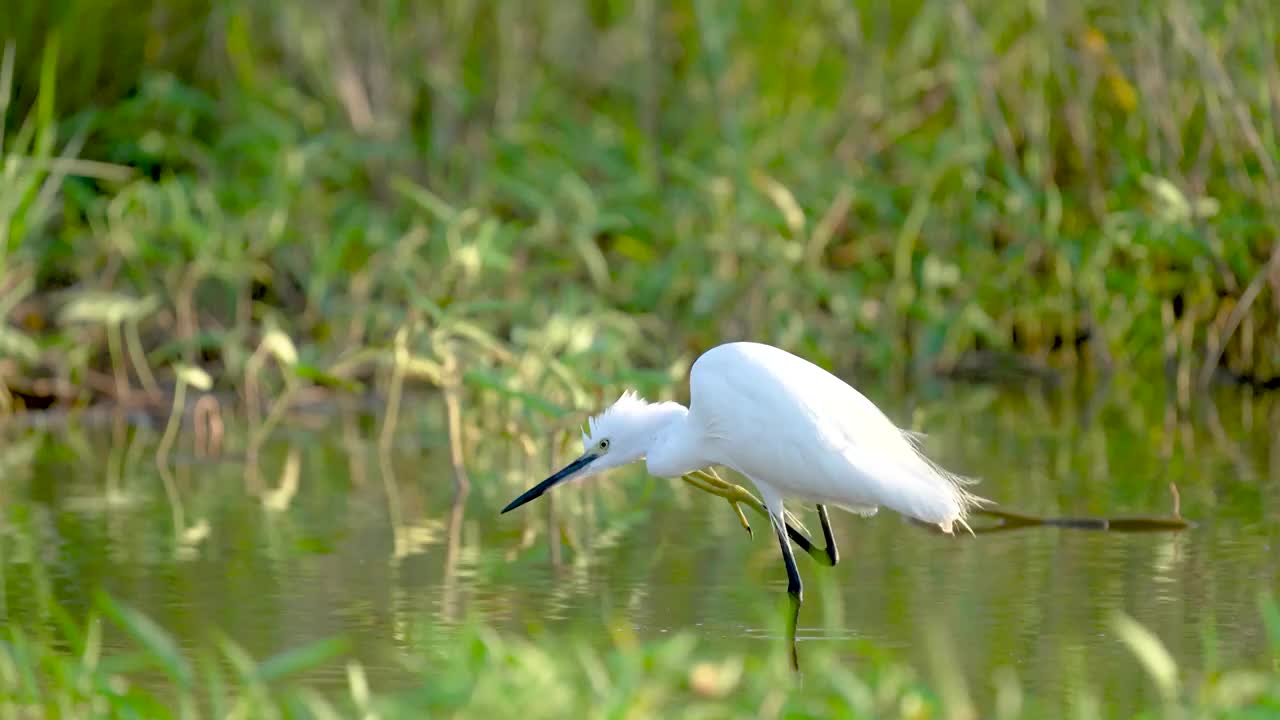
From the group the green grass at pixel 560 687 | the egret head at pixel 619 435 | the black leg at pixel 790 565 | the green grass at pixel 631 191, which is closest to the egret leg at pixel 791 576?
the black leg at pixel 790 565

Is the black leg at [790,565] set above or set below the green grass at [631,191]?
below

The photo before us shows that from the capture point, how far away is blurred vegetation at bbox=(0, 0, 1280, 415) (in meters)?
8.18

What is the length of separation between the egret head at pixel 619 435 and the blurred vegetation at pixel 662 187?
2.39 metres

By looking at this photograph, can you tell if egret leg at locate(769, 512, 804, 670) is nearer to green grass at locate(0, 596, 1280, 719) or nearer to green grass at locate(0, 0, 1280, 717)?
green grass at locate(0, 596, 1280, 719)

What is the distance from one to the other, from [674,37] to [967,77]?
84.8 inches

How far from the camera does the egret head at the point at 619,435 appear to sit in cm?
489

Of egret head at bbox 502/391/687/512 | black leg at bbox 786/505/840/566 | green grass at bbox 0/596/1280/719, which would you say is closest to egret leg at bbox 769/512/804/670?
black leg at bbox 786/505/840/566

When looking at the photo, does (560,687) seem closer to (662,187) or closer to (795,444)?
(795,444)

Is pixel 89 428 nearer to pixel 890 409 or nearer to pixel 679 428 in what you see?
pixel 890 409

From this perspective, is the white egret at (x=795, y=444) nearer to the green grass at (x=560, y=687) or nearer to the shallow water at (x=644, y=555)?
the shallow water at (x=644, y=555)

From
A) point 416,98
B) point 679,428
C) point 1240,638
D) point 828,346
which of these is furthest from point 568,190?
point 1240,638

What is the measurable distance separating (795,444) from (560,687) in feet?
4.53

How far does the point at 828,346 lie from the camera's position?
29.3 ft

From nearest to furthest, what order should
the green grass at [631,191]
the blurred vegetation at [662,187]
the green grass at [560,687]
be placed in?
the green grass at [560,687] < the green grass at [631,191] < the blurred vegetation at [662,187]
